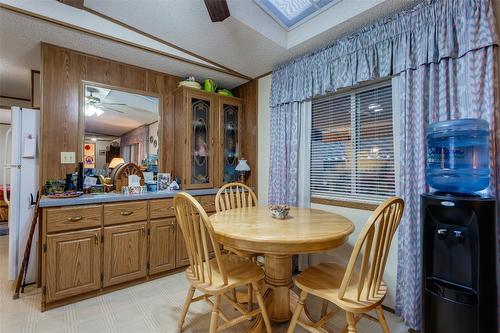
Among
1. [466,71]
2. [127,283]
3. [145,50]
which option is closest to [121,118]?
[145,50]

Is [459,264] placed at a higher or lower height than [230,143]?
lower

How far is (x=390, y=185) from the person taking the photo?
206cm

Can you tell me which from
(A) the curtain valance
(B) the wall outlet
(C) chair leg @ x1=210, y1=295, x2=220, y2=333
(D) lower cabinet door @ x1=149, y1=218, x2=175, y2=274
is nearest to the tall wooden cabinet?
(D) lower cabinet door @ x1=149, y1=218, x2=175, y2=274

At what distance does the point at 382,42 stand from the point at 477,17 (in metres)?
0.58

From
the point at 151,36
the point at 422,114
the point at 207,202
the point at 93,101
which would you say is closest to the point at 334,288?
the point at 422,114

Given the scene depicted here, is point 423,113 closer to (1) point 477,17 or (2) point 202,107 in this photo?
(1) point 477,17

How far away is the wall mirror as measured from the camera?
8.41 feet

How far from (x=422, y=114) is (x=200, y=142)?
7.77ft

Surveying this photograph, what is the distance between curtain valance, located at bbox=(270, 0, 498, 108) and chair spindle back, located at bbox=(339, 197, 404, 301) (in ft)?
3.84

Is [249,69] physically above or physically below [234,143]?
above

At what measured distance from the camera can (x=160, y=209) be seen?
2.53 m

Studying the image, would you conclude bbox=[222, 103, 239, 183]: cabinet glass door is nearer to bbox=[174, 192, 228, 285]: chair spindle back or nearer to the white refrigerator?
bbox=[174, 192, 228, 285]: chair spindle back

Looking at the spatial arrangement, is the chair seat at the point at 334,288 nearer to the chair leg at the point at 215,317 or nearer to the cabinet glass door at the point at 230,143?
the chair leg at the point at 215,317

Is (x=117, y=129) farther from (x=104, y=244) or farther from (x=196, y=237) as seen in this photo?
(x=196, y=237)
